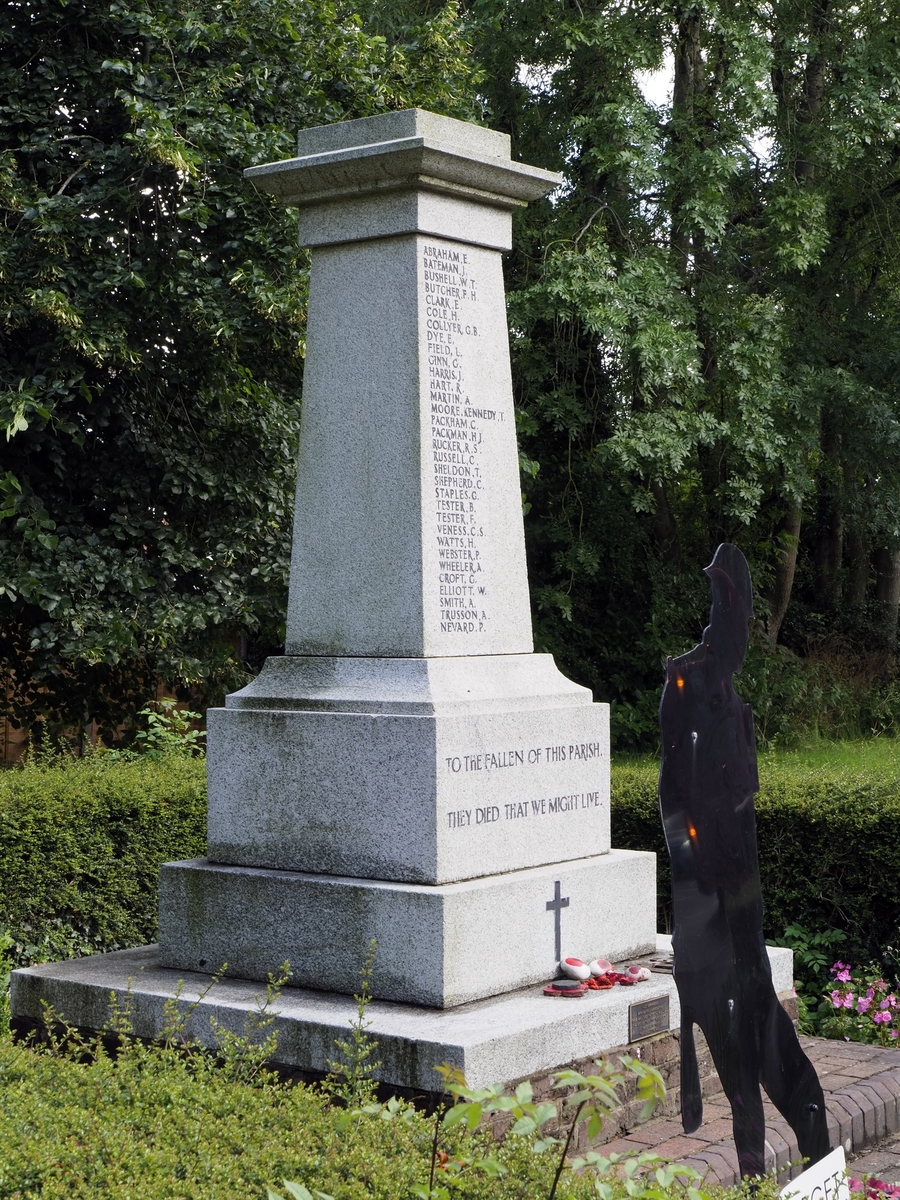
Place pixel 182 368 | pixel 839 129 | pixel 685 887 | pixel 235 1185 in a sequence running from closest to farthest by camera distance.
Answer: pixel 235 1185
pixel 685 887
pixel 182 368
pixel 839 129

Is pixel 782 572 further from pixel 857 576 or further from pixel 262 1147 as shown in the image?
pixel 262 1147

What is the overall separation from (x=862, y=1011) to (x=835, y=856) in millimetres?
826

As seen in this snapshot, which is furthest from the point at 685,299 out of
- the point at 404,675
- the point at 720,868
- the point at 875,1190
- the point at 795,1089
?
the point at 875,1190

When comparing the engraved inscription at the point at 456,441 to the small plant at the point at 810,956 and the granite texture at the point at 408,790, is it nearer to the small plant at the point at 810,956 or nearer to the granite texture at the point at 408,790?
the granite texture at the point at 408,790

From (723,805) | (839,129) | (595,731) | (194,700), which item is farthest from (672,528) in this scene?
(723,805)

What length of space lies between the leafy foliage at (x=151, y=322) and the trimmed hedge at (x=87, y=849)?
214 cm

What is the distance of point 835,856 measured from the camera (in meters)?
7.00

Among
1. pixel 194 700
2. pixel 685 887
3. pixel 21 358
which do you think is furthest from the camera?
pixel 194 700

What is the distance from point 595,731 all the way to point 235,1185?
3021 millimetres

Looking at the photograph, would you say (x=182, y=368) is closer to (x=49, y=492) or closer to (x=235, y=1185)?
(x=49, y=492)

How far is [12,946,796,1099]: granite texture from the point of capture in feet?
14.4

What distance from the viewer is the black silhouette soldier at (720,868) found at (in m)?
3.64

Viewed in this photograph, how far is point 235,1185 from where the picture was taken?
297cm

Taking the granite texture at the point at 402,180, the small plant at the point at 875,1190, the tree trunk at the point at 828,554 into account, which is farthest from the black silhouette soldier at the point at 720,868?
the tree trunk at the point at 828,554
